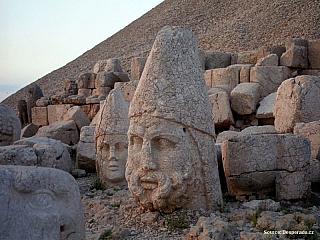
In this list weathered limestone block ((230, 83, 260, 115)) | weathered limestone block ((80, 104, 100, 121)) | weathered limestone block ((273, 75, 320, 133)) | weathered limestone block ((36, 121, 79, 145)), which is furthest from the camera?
weathered limestone block ((80, 104, 100, 121))

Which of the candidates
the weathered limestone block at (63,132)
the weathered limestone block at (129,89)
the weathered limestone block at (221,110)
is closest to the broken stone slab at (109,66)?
the weathered limestone block at (129,89)

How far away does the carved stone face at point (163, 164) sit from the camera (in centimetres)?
467

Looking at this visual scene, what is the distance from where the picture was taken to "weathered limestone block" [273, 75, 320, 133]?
726 cm

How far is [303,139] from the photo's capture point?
5504mm

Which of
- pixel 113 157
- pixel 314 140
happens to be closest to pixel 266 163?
pixel 314 140

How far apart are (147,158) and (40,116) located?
12.5 m

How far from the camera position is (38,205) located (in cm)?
283

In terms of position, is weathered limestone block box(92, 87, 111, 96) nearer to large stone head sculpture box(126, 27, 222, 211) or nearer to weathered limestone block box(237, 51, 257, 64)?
weathered limestone block box(237, 51, 257, 64)

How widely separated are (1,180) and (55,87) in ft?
97.6

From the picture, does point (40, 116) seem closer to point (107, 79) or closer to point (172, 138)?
point (107, 79)

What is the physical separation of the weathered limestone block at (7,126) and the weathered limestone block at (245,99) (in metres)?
6.30

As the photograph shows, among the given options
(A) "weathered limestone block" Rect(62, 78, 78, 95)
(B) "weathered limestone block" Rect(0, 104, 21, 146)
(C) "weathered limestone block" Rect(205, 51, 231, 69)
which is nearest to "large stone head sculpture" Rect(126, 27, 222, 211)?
(B) "weathered limestone block" Rect(0, 104, 21, 146)

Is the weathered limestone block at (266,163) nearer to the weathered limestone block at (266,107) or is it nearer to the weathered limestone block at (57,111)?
the weathered limestone block at (266,107)

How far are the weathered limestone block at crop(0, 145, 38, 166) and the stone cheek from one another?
1.54 metres
